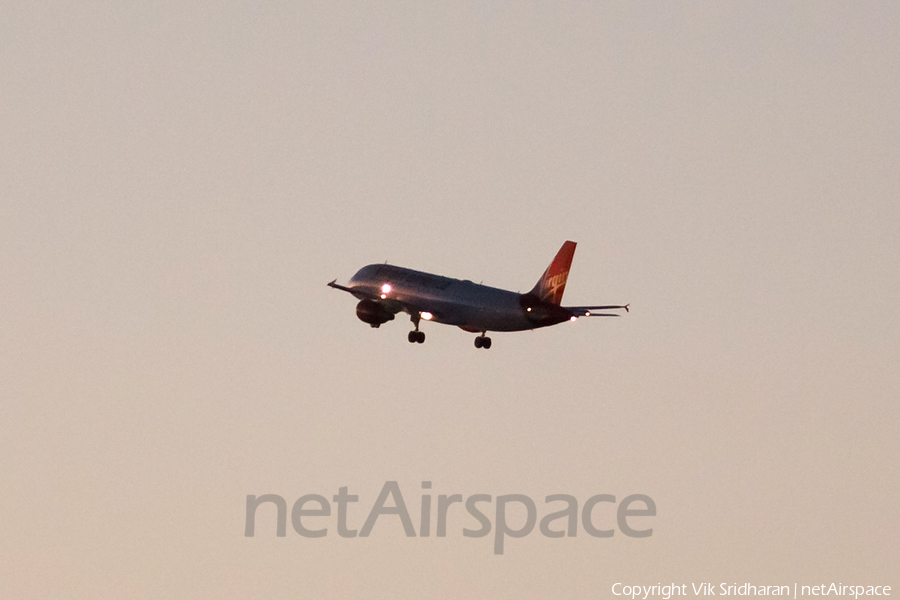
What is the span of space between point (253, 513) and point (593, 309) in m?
25.7

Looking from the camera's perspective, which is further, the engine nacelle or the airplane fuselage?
the engine nacelle

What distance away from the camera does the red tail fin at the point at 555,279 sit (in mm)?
118438

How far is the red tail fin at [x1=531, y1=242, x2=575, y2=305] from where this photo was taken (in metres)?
118

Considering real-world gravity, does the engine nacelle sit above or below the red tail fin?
above

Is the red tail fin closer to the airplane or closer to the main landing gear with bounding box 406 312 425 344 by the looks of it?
the airplane

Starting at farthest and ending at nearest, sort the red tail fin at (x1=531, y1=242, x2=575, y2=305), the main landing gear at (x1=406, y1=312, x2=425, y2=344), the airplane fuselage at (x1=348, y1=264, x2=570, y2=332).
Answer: the main landing gear at (x1=406, y1=312, x2=425, y2=344)
the airplane fuselage at (x1=348, y1=264, x2=570, y2=332)
the red tail fin at (x1=531, y1=242, x2=575, y2=305)

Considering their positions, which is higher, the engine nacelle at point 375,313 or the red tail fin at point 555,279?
A: the engine nacelle at point 375,313

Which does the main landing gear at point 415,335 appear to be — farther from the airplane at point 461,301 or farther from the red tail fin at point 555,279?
the red tail fin at point 555,279

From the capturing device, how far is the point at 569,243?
4724 inches

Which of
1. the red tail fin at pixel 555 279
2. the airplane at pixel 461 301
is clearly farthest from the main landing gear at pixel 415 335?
the red tail fin at pixel 555 279

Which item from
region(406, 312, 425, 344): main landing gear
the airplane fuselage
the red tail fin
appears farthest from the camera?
region(406, 312, 425, 344): main landing gear

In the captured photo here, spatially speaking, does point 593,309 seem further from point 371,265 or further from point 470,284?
point 371,265

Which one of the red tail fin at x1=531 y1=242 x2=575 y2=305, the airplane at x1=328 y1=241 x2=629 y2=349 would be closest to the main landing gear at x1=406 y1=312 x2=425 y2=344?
the airplane at x1=328 y1=241 x2=629 y2=349

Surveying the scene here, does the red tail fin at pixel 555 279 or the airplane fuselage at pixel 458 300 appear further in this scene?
the airplane fuselage at pixel 458 300
